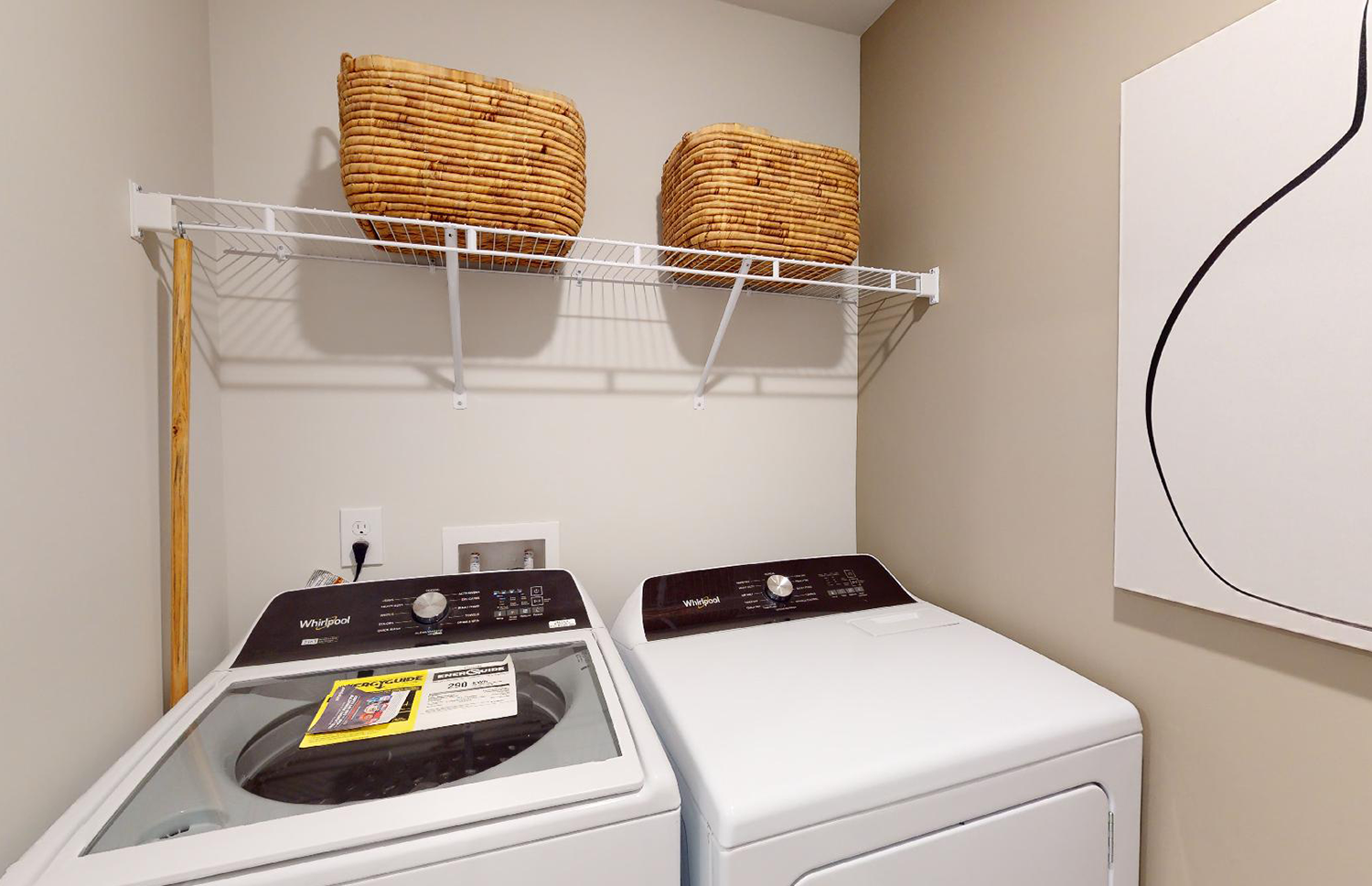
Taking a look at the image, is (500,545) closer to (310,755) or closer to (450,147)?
(310,755)

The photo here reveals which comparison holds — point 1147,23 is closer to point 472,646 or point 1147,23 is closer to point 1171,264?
point 1171,264

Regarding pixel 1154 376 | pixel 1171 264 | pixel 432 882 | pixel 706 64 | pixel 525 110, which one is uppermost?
pixel 706 64

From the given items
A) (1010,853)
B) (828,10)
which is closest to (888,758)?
(1010,853)

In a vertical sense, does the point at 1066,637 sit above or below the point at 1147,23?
below

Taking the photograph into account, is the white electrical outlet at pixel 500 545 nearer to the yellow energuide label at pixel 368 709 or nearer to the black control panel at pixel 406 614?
the black control panel at pixel 406 614

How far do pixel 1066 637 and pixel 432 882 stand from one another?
1239mm

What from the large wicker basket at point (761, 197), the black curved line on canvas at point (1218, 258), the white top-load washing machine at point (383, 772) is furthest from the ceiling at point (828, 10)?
the white top-load washing machine at point (383, 772)

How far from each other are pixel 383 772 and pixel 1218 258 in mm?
1493

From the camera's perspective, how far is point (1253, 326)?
3.09 feet

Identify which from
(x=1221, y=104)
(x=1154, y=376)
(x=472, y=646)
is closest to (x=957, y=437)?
(x=1154, y=376)

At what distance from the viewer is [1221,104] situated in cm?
98

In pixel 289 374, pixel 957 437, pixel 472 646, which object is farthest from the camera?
pixel 957 437

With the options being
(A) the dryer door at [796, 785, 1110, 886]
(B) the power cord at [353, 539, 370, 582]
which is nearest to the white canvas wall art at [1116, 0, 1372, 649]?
(A) the dryer door at [796, 785, 1110, 886]

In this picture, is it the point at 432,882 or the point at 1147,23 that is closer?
the point at 432,882
